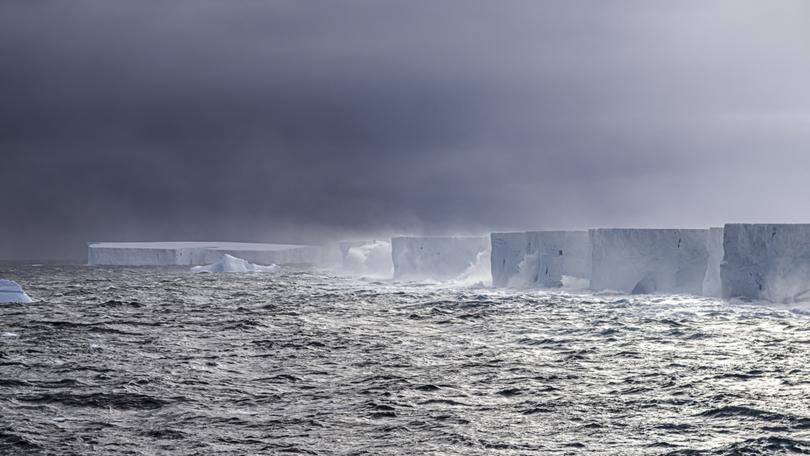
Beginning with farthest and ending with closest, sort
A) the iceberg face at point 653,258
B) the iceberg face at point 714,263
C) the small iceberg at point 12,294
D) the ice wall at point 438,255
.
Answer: the ice wall at point 438,255, the small iceberg at point 12,294, the iceberg face at point 653,258, the iceberg face at point 714,263

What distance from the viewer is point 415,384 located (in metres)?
8.77

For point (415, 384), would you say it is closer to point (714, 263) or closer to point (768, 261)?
point (768, 261)

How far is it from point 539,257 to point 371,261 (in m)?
23.5

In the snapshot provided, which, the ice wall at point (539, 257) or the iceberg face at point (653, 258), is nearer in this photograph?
the iceberg face at point (653, 258)

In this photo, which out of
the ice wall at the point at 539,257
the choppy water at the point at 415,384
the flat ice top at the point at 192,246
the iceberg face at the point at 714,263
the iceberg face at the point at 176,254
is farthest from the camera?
the flat ice top at the point at 192,246

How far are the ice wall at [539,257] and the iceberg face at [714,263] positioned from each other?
14.4 ft

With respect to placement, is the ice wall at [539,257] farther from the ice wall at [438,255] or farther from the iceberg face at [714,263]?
the ice wall at [438,255]

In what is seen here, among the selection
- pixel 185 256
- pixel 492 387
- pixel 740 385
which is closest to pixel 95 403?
pixel 492 387

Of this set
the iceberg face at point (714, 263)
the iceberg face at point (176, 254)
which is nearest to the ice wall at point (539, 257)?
the iceberg face at point (714, 263)

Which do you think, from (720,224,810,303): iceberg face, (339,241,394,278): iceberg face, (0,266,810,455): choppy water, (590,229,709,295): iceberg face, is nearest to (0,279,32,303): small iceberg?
(0,266,810,455): choppy water

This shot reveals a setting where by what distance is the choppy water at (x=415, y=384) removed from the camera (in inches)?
246

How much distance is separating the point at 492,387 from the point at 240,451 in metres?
3.30

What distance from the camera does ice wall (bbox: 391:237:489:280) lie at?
33.8m

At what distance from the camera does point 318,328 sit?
1493 centimetres
